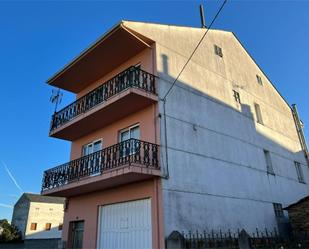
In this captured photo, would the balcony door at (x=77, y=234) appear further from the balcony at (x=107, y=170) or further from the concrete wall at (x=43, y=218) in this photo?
the concrete wall at (x=43, y=218)

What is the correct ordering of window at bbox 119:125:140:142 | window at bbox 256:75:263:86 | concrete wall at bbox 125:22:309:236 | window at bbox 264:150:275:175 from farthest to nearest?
window at bbox 256:75:263:86
window at bbox 264:150:275:175
window at bbox 119:125:140:142
concrete wall at bbox 125:22:309:236

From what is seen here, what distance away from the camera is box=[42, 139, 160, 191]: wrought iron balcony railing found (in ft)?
32.1

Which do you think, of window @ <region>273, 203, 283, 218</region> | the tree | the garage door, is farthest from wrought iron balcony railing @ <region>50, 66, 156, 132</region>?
the tree

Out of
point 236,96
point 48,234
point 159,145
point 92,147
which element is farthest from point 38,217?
point 159,145

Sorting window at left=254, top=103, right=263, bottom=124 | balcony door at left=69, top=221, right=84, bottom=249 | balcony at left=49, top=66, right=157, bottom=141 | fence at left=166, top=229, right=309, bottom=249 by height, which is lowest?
fence at left=166, top=229, right=309, bottom=249

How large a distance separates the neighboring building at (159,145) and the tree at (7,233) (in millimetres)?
30967

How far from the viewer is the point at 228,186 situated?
12.3m

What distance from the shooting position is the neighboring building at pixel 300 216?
40.9 feet

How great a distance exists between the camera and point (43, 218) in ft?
145

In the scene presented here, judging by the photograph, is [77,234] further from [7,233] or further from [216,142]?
[7,233]

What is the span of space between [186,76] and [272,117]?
8624mm

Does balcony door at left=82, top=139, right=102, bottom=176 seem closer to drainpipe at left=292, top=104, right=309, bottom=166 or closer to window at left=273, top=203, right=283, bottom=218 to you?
window at left=273, top=203, right=283, bottom=218

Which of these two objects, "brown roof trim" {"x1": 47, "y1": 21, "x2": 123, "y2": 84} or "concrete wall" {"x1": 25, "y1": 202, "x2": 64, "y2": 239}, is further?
"concrete wall" {"x1": 25, "y1": 202, "x2": 64, "y2": 239}

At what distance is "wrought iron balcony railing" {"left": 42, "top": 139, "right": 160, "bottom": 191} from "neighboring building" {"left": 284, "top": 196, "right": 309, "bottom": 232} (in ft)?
24.8
